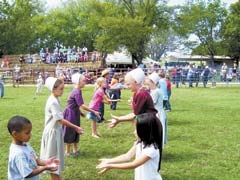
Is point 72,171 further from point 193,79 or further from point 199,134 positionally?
point 193,79

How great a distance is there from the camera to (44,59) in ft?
143

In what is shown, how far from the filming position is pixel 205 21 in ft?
209

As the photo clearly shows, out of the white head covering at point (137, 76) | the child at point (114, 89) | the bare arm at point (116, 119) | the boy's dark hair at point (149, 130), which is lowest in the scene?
the child at point (114, 89)

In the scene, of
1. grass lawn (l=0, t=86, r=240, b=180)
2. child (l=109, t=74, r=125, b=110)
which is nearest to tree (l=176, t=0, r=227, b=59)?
child (l=109, t=74, r=125, b=110)

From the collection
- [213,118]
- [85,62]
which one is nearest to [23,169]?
[213,118]

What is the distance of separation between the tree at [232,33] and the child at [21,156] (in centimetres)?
5860

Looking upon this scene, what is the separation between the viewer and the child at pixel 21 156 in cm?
410

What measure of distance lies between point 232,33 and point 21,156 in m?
59.9

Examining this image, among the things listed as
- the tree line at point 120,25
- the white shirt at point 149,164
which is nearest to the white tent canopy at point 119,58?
the tree line at point 120,25

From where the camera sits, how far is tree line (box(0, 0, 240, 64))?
5097 cm

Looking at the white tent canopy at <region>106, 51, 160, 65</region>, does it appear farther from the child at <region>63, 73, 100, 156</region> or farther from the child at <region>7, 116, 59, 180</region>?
the child at <region>7, 116, 59, 180</region>

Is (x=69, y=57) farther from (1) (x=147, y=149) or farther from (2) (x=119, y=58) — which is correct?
(1) (x=147, y=149)

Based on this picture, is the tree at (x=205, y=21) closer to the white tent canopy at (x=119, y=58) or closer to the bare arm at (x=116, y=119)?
the white tent canopy at (x=119, y=58)

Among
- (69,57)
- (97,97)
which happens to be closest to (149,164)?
(97,97)
